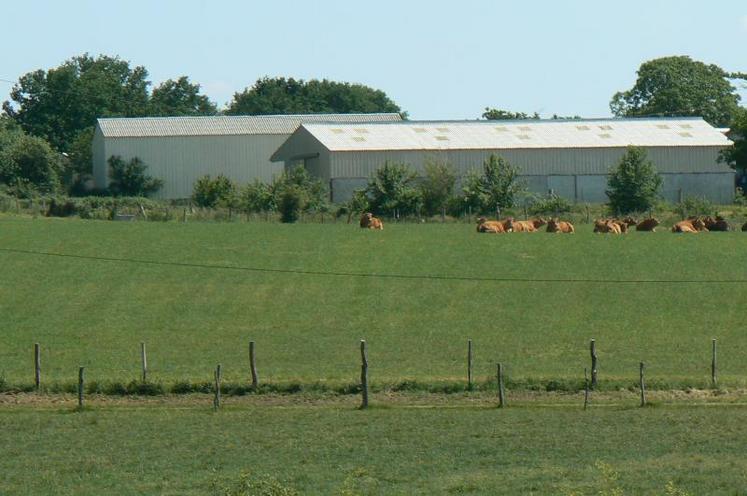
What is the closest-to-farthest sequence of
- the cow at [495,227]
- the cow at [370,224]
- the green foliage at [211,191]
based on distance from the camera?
the cow at [495,227]
the cow at [370,224]
the green foliage at [211,191]

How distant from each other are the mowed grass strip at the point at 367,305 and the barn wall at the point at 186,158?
49.2 m

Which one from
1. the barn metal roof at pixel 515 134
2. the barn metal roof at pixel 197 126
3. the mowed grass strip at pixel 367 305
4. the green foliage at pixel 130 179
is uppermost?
the barn metal roof at pixel 197 126

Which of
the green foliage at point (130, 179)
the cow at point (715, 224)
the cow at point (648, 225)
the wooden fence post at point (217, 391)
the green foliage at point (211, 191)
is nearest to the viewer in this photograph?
the wooden fence post at point (217, 391)

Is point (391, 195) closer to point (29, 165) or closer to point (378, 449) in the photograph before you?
point (29, 165)

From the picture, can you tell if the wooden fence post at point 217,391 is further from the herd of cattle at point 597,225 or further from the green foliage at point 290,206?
the green foliage at point 290,206

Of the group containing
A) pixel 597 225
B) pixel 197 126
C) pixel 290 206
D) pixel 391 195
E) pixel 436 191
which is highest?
pixel 197 126

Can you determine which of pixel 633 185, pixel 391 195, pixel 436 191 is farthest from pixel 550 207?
pixel 391 195

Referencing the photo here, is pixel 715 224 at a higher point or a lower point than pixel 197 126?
lower

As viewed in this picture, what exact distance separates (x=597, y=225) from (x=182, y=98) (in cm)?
11192

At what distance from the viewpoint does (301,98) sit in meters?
177

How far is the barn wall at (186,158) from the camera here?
111000 millimetres

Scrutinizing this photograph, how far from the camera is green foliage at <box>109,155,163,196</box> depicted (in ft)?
357

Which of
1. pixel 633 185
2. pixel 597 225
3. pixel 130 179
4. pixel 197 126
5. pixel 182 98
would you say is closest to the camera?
pixel 597 225

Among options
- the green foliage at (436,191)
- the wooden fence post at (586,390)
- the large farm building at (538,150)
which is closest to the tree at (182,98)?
the large farm building at (538,150)
